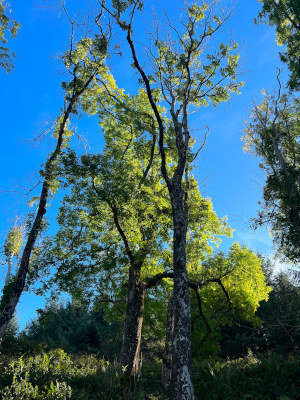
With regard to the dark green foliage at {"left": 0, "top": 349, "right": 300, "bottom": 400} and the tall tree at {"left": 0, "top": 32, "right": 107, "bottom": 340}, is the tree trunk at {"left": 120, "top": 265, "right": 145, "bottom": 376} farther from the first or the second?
the tall tree at {"left": 0, "top": 32, "right": 107, "bottom": 340}

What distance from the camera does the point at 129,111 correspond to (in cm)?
1591

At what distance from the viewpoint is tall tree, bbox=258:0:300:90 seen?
16.6 m

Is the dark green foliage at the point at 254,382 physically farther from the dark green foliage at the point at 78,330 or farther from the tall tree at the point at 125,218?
the dark green foliage at the point at 78,330

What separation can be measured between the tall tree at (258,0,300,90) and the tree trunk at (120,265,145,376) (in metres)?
15.0

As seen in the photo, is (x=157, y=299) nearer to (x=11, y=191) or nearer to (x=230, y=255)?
(x=230, y=255)

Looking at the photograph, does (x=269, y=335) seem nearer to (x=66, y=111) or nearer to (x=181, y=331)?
(x=181, y=331)

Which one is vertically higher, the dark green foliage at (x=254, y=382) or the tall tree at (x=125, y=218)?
the tall tree at (x=125, y=218)

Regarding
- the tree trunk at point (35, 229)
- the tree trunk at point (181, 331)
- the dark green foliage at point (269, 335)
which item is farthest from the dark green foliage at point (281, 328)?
the tree trunk at point (35, 229)

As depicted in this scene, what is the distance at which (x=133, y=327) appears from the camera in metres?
12.2

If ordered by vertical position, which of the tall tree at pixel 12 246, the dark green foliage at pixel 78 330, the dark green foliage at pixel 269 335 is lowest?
the dark green foliage at pixel 269 335

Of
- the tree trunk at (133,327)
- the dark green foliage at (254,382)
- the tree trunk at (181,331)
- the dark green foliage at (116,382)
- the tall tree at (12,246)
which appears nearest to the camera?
the dark green foliage at (116,382)

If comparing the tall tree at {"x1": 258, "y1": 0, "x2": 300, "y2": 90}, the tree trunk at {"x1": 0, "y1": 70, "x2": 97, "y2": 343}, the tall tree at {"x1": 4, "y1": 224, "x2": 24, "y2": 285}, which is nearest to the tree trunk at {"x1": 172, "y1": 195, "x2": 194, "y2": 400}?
the tree trunk at {"x1": 0, "y1": 70, "x2": 97, "y2": 343}

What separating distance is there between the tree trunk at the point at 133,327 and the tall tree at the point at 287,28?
15.0 metres

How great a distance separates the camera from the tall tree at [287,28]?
54.5ft
